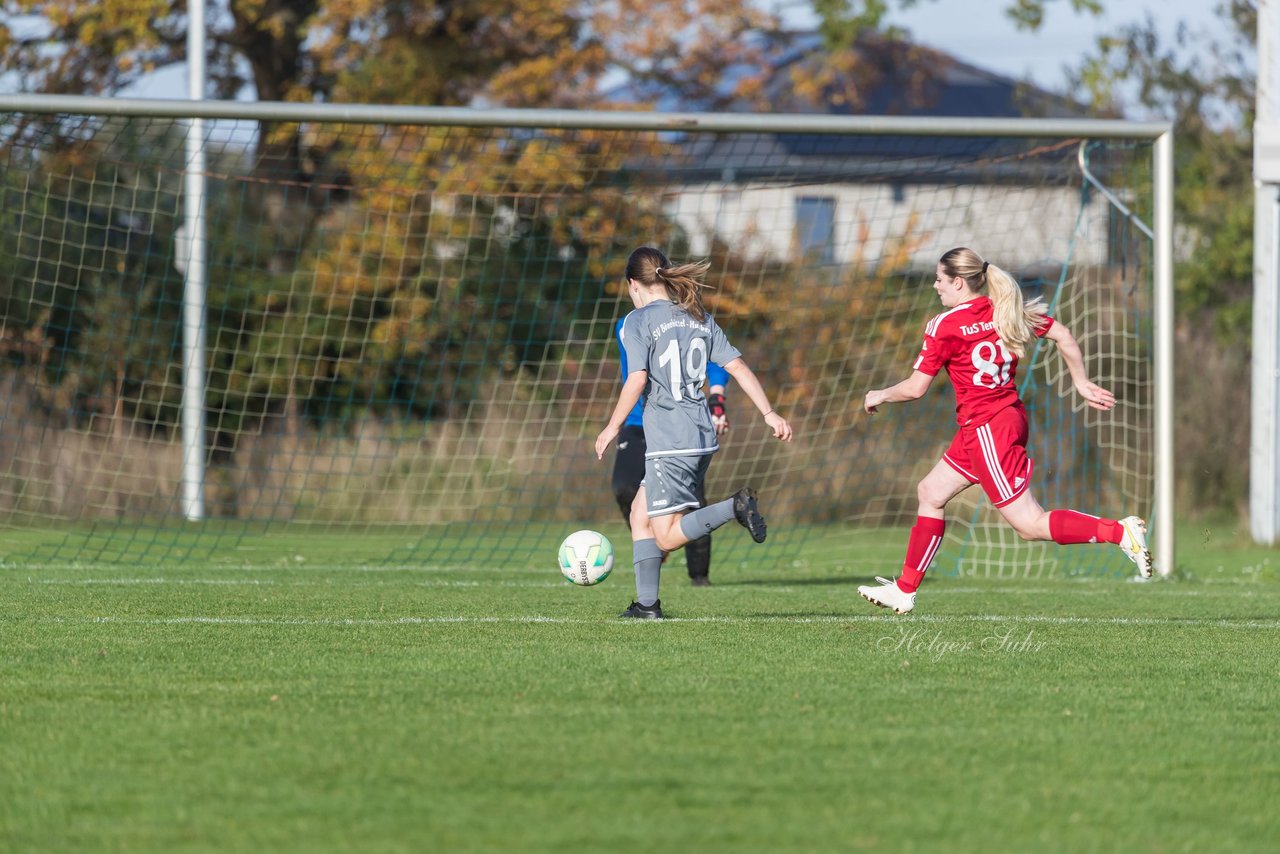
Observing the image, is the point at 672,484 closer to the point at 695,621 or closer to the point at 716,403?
the point at 695,621

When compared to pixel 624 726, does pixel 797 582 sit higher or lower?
higher

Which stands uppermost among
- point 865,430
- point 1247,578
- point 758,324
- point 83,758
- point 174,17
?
point 174,17

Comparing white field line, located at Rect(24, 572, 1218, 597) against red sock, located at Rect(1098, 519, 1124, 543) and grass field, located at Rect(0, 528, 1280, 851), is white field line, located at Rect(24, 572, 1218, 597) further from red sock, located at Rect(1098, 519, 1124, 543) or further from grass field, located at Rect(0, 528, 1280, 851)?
red sock, located at Rect(1098, 519, 1124, 543)

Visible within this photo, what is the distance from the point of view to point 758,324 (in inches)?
600

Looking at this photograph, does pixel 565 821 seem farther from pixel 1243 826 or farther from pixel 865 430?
pixel 865 430

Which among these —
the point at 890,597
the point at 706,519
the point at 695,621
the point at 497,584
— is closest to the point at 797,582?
the point at 497,584

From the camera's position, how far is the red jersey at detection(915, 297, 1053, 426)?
22.4ft

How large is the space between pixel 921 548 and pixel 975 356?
85cm

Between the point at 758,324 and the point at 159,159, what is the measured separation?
314 inches

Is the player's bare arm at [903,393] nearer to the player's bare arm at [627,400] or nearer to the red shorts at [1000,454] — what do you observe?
the red shorts at [1000,454]

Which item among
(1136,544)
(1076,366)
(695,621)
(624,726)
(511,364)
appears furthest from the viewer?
(511,364)

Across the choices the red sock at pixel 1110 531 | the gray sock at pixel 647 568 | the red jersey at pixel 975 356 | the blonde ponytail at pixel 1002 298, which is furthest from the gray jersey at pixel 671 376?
the red sock at pixel 1110 531

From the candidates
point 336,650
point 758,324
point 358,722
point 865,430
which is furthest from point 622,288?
point 358,722

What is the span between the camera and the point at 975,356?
6.84 meters
